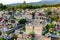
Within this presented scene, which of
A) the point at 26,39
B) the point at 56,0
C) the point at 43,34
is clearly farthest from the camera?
the point at 56,0

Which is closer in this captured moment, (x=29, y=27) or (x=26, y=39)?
(x=26, y=39)

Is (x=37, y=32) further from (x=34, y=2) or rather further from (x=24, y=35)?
(x=34, y=2)

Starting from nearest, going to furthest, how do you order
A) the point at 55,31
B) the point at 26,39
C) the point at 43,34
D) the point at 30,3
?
the point at 26,39
the point at 43,34
the point at 55,31
the point at 30,3

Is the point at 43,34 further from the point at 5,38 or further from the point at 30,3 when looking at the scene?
the point at 30,3

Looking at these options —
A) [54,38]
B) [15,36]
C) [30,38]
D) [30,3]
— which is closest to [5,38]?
[15,36]

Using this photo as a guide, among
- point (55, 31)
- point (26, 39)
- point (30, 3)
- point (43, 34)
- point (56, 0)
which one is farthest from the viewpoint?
point (56, 0)

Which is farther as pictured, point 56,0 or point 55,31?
point 56,0

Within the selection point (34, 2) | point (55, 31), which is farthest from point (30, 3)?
point (55, 31)

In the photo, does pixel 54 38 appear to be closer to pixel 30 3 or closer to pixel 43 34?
pixel 43 34

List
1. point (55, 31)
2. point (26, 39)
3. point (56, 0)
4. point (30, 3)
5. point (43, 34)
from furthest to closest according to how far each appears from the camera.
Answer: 1. point (56, 0)
2. point (30, 3)
3. point (55, 31)
4. point (43, 34)
5. point (26, 39)
